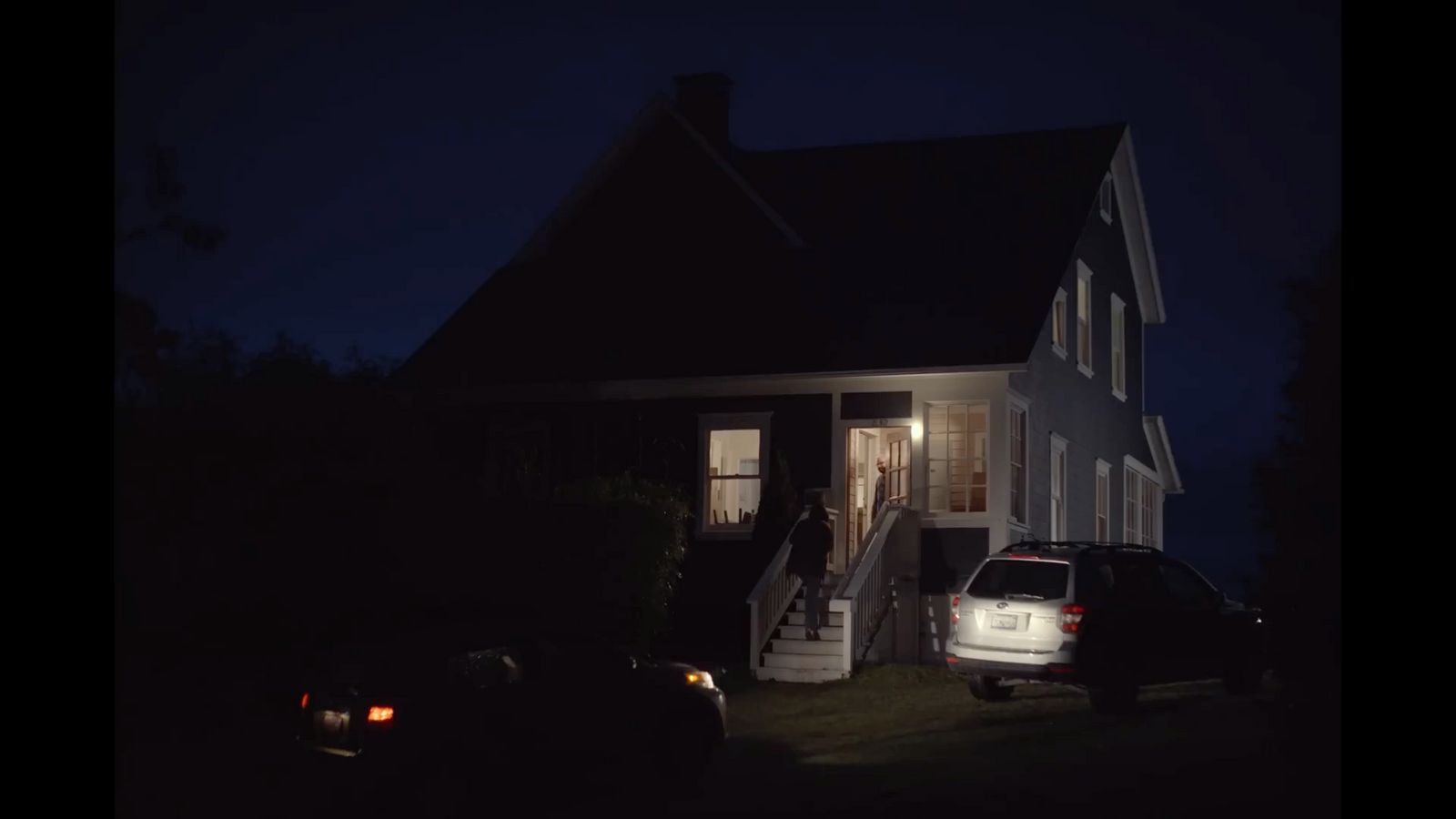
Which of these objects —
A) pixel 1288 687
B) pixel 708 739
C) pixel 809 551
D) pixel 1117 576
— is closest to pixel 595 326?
pixel 809 551

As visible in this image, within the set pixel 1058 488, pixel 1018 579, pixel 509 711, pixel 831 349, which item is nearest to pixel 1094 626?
pixel 1018 579

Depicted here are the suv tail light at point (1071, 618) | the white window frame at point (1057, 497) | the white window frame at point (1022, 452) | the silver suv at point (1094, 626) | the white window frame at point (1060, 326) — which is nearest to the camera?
the suv tail light at point (1071, 618)

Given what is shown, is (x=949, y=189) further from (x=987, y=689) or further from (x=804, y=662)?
(x=987, y=689)

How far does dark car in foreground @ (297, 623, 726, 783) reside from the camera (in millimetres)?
14289

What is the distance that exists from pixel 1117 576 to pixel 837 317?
9.77 metres

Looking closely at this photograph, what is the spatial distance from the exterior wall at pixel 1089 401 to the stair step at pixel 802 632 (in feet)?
10.3

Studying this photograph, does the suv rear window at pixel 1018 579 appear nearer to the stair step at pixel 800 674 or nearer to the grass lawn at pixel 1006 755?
the grass lawn at pixel 1006 755

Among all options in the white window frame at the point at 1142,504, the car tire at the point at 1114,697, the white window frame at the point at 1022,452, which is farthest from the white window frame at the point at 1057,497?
the car tire at the point at 1114,697

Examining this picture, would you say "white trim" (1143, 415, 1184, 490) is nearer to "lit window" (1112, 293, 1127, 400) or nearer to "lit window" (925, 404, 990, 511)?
"lit window" (1112, 293, 1127, 400)

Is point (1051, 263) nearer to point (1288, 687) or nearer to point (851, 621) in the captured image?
point (851, 621)

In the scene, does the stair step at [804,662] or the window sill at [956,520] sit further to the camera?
the window sill at [956,520]

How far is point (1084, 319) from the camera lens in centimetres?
3228

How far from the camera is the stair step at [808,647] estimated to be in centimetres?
2491

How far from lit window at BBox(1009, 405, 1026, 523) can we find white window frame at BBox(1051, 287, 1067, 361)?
7.47ft
